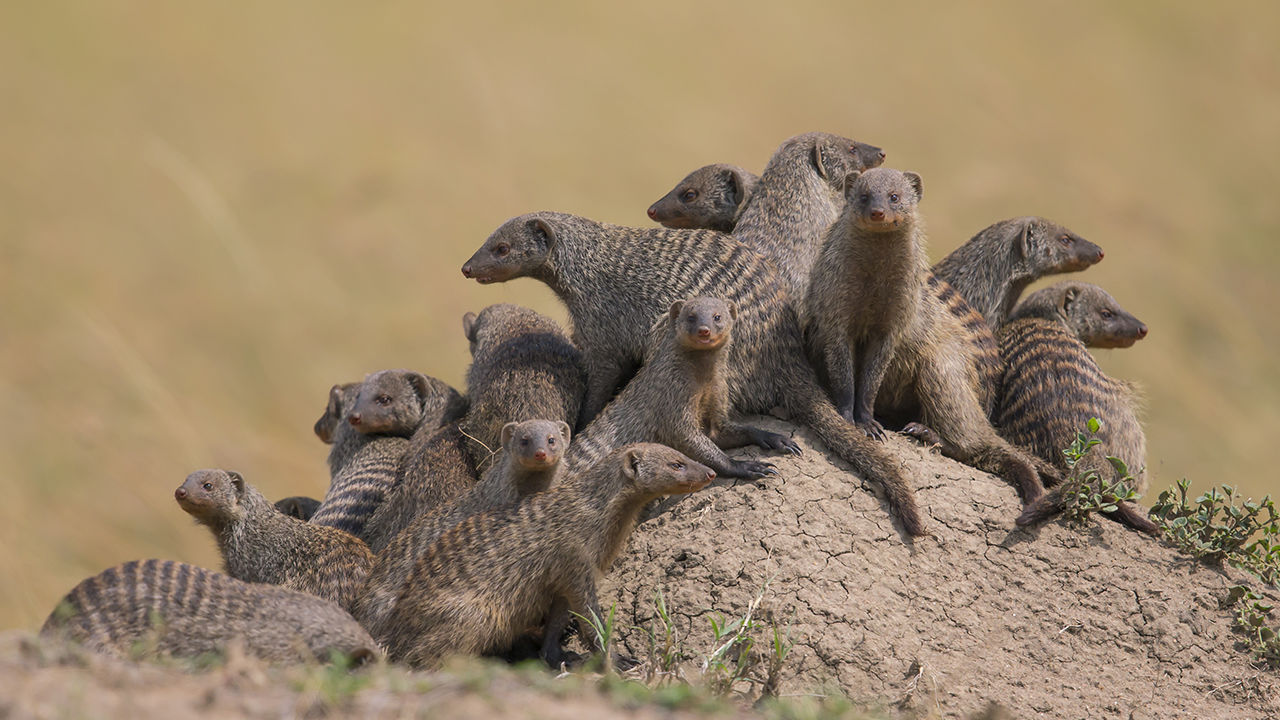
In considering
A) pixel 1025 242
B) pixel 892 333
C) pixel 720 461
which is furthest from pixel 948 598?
pixel 1025 242

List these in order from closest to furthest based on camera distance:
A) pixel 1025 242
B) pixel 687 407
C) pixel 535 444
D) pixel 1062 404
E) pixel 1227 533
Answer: pixel 535 444, pixel 1227 533, pixel 687 407, pixel 1062 404, pixel 1025 242

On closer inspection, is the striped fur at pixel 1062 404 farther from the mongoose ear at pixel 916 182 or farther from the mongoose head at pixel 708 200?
the mongoose head at pixel 708 200

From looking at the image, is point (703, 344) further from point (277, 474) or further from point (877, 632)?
point (277, 474)

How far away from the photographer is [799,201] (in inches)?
235

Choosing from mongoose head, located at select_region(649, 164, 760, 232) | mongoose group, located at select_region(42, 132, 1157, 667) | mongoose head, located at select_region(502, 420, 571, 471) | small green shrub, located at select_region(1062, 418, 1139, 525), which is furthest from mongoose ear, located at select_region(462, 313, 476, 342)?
small green shrub, located at select_region(1062, 418, 1139, 525)

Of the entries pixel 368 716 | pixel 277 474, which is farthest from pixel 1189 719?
pixel 277 474

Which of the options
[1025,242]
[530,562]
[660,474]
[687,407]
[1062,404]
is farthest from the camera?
[1025,242]

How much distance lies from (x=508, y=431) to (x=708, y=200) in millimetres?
2158

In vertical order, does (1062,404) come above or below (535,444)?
above

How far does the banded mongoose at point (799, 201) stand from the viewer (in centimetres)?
580

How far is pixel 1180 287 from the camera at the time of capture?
11492 mm

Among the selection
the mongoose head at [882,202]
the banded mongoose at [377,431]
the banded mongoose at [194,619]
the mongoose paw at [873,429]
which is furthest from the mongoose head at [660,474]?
the banded mongoose at [377,431]

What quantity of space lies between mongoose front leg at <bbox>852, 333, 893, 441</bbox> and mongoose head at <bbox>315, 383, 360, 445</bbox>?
2.61 meters

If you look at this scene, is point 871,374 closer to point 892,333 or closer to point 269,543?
point 892,333
